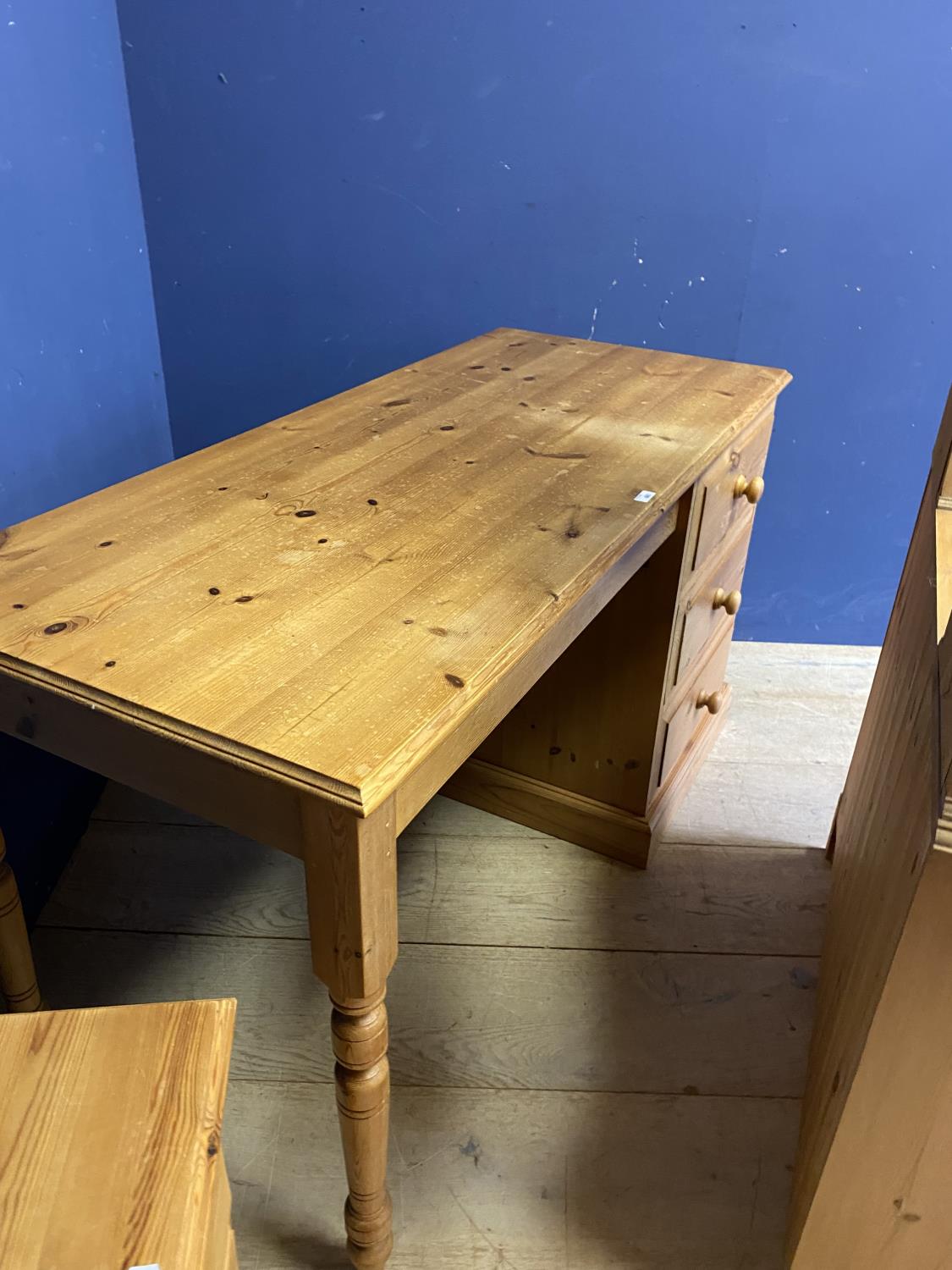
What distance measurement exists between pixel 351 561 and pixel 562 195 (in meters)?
1.17

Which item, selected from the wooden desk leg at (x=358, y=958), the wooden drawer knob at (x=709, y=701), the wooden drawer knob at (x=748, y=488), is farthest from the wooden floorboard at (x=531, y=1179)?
the wooden drawer knob at (x=748, y=488)

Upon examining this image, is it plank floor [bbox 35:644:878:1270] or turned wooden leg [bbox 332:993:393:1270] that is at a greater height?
turned wooden leg [bbox 332:993:393:1270]

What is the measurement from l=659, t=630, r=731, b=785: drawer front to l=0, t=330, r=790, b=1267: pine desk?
27mm

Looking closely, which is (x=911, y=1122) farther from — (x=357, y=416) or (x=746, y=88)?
(x=746, y=88)

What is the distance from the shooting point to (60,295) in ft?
4.91

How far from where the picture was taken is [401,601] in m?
0.92

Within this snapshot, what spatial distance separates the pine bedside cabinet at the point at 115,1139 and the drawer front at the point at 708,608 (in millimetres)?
944

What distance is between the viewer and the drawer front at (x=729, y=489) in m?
1.40

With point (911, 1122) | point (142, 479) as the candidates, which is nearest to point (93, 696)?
point (142, 479)

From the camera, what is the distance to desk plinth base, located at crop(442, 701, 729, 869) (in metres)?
1.64

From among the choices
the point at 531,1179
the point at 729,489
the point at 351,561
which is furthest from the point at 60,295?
the point at 531,1179

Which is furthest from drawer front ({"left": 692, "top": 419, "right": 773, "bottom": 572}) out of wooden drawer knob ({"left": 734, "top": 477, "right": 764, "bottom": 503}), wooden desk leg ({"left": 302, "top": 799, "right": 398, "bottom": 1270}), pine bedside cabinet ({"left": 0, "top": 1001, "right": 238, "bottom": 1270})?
pine bedside cabinet ({"left": 0, "top": 1001, "right": 238, "bottom": 1270})

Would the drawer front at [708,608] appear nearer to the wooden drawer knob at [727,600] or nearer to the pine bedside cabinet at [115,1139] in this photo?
the wooden drawer knob at [727,600]

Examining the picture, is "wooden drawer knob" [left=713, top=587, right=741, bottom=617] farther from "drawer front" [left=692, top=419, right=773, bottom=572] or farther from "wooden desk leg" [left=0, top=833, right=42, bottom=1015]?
"wooden desk leg" [left=0, top=833, right=42, bottom=1015]
